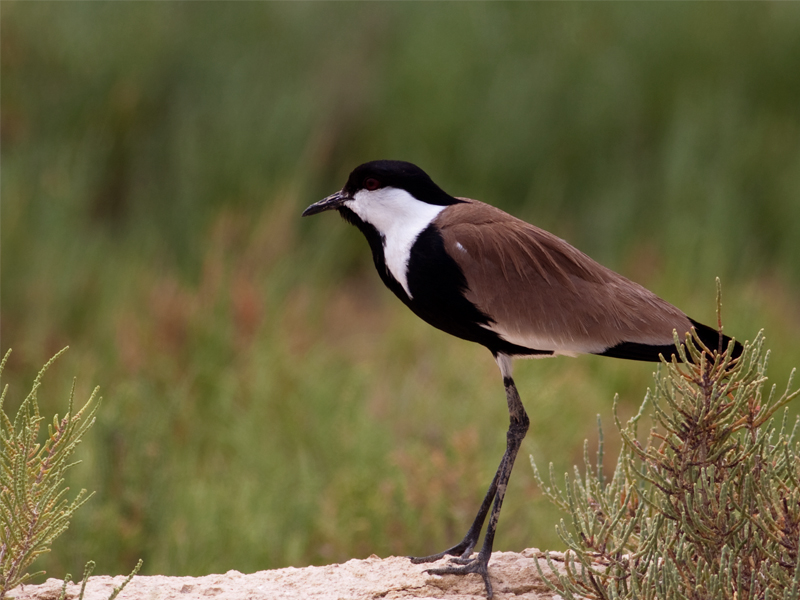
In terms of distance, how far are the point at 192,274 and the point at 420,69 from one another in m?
3.45

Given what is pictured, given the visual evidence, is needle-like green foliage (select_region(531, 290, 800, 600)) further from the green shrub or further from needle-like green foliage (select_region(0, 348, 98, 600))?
needle-like green foliage (select_region(0, 348, 98, 600))

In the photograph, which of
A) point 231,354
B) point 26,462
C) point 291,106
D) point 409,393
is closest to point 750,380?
point 26,462

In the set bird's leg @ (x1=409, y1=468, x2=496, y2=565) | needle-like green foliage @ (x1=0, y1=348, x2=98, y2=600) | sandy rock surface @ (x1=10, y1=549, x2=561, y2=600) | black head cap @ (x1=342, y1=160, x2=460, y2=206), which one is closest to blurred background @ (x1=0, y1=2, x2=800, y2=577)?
bird's leg @ (x1=409, y1=468, x2=496, y2=565)

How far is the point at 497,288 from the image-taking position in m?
3.53

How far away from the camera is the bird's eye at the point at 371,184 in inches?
147

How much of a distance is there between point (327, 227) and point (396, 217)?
5987mm

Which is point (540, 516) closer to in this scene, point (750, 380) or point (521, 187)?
point (750, 380)

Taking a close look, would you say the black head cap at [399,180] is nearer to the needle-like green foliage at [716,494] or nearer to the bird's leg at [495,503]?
the bird's leg at [495,503]

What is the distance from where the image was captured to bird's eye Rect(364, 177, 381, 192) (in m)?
3.75

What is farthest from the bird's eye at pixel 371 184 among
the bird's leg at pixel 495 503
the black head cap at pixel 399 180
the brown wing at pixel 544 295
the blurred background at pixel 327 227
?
the blurred background at pixel 327 227

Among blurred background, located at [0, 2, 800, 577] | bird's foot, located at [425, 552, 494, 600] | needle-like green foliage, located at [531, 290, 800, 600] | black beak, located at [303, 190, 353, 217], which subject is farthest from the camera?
blurred background, located at [0, 2, 800, 577]

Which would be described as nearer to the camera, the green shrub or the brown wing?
the green shrub

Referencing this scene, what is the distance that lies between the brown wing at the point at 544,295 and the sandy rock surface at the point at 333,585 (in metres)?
0.79

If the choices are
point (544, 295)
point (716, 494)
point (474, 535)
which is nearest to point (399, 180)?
point (544, 295)
